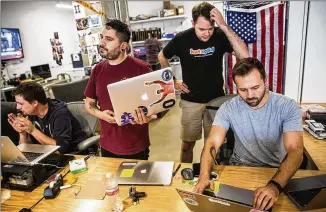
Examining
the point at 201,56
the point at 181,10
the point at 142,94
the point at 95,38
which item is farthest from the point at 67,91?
the point at 181,10

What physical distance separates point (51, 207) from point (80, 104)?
1.09m

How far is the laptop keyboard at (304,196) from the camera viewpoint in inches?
44.3

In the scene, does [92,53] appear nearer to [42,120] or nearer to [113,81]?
[42,120]

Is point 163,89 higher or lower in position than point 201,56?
lower

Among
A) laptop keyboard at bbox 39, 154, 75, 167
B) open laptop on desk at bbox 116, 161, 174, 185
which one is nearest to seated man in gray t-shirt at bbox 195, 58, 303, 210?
open laptop on desk at bbox 116, 161, 174, 185

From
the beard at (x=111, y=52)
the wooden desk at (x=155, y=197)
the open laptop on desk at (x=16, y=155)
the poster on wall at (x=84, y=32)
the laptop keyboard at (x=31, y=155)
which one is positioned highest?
the poster on wall at (x=84, y=32)

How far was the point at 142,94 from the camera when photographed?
5.11 feet

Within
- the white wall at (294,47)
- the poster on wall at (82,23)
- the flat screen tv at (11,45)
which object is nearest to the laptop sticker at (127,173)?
the white wall at (294,47)

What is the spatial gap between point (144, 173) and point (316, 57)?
7.10 feet

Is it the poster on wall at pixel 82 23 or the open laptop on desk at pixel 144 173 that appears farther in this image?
the poster on wall at pixel 82 23

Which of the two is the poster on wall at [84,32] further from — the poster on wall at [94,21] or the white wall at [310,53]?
the white wall at [310,53]

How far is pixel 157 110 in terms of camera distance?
5.54ft

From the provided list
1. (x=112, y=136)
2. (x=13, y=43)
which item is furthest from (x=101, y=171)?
(x=13, y=43)

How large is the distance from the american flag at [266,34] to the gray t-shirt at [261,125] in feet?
5.05
